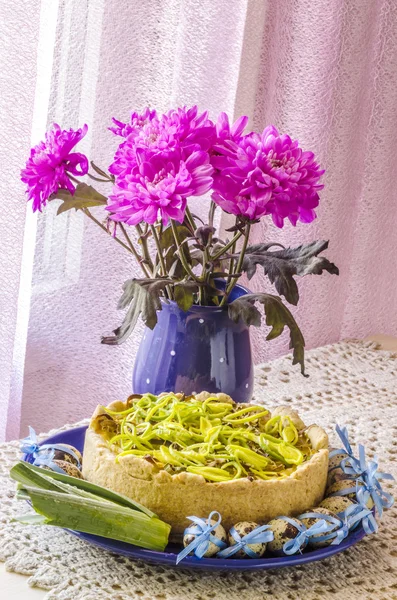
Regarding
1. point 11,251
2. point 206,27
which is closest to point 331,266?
point 11,251

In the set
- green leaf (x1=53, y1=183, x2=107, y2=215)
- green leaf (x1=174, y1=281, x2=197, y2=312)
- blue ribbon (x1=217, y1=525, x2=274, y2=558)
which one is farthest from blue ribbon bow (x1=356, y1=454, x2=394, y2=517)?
green leaf (x1=53, y1=183, x2=107, y2=215)

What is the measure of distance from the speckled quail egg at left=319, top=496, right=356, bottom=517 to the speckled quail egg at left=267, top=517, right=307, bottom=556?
0.18 feet

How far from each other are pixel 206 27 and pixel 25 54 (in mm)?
370

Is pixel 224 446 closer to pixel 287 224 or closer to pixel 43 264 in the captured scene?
pixel 43 264

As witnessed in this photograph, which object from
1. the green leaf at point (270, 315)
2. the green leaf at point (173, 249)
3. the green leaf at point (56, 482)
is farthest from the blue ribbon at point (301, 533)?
the green leaf at point (173, 249)

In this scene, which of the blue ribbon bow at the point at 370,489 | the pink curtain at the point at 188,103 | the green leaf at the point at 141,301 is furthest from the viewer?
the pink curtain at the point at 188,103

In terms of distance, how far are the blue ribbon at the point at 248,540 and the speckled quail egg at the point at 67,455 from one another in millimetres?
178

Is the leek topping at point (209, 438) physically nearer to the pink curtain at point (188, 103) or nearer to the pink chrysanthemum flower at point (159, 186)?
the pink chrysanthemum flower at point (159, 186)

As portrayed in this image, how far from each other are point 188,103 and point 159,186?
542 mm

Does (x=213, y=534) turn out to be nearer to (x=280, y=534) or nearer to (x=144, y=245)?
(x=280, y=534)

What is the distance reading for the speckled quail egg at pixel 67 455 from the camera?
2.80 feet

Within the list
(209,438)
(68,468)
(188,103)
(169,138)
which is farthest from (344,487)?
(188,103)

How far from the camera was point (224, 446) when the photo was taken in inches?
32.1

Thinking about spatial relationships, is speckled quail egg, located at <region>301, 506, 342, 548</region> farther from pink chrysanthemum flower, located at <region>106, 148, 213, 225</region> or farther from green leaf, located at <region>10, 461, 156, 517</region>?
pink chrysanthemum flower, located at <region>106, 148, 213, 225</region>
